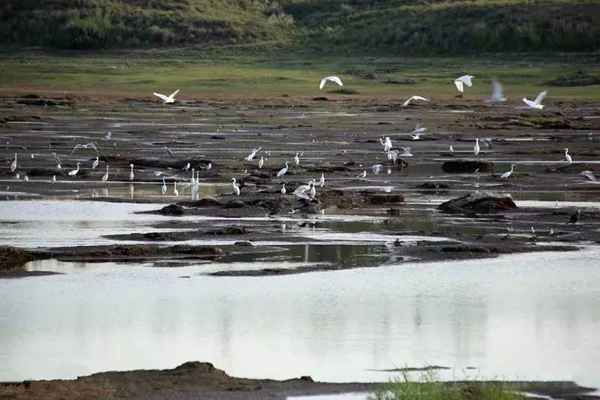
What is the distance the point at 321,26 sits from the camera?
80.6 m

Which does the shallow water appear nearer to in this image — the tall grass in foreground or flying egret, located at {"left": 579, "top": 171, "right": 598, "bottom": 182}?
the tall grass in foreground

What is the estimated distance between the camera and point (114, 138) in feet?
129

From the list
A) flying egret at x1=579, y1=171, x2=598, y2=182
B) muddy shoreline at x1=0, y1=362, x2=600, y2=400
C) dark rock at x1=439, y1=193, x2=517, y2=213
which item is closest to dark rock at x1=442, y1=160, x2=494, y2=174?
flying egret at x1=579, y1=171, x2=598, y2=182

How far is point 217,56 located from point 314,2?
56.6ft

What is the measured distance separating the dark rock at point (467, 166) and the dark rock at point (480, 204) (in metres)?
7.01

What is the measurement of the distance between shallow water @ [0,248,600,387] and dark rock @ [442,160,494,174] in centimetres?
1220

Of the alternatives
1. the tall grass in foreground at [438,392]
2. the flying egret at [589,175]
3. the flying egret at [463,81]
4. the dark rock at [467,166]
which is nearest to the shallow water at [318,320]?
the tall grass in foreground at [438,392]

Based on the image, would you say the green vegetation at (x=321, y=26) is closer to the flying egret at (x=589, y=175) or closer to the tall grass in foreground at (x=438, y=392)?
the flying egret at (x=589, y=175)

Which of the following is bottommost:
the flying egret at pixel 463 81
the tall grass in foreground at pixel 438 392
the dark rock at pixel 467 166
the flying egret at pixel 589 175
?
the dark rock at pixel 467 166

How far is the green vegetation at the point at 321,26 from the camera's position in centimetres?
7194

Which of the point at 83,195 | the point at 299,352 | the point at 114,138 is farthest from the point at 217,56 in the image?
the point at 299,352

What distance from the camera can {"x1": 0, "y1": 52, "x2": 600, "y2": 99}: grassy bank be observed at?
5869 cm

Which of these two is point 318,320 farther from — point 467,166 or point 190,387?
point 467,166

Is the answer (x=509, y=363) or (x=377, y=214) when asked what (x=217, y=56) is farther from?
(x=509, y=363)
